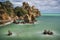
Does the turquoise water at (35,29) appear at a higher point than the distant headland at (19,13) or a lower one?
lower

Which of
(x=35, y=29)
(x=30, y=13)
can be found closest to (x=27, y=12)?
(x=30, y=13)

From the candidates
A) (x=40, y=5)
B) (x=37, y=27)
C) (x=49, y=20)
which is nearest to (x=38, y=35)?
(x=37, y=27)

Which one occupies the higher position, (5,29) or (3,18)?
(3,18)

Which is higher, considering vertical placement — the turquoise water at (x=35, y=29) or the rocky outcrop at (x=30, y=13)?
the rocky outcrop at (x=30, y=13)

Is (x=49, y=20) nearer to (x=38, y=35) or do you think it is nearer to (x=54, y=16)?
(x=54, y=16)

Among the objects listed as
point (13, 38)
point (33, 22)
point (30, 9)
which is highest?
point (30, 9)

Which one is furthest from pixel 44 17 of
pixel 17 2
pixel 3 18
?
pixel 3 18
